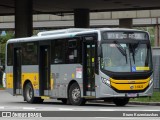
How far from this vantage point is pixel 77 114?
1273 centimetres

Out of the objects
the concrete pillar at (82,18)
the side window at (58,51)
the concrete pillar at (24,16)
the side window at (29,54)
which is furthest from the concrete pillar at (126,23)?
the side window at (58,51)

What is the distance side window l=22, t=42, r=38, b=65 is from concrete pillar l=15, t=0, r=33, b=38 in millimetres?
23144

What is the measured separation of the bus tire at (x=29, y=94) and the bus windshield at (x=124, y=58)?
17.8ft

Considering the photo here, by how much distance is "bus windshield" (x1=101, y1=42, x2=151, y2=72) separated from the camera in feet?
75.0

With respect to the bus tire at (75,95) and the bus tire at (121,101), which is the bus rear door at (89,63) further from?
the bus tire at (121,101)

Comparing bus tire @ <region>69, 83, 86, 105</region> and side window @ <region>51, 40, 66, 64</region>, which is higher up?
side window @ <region>51, 40, 66, 64</region>

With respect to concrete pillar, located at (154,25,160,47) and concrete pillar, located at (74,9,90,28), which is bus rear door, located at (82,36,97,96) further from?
concrete pillar, located at (154,25,160,47)

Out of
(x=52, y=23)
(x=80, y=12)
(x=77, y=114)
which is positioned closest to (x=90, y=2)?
(x=80, y=12)

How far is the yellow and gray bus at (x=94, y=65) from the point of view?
22.8m

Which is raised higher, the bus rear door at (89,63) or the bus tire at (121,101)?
the bus rear door at (89,63)

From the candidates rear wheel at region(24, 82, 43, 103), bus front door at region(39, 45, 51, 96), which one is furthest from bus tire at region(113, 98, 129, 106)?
rear wheel at region(24, 82, 43, 103)

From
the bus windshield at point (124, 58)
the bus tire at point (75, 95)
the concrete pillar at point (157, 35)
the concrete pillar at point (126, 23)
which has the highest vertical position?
the concrete pillar at point (126, 23)

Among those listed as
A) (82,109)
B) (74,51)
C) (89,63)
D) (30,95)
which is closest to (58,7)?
(30,95)

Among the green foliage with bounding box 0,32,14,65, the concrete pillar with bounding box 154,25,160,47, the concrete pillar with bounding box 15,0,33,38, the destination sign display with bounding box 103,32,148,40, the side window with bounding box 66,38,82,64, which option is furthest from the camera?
the green foliage with bounding box 0,32,14,65
